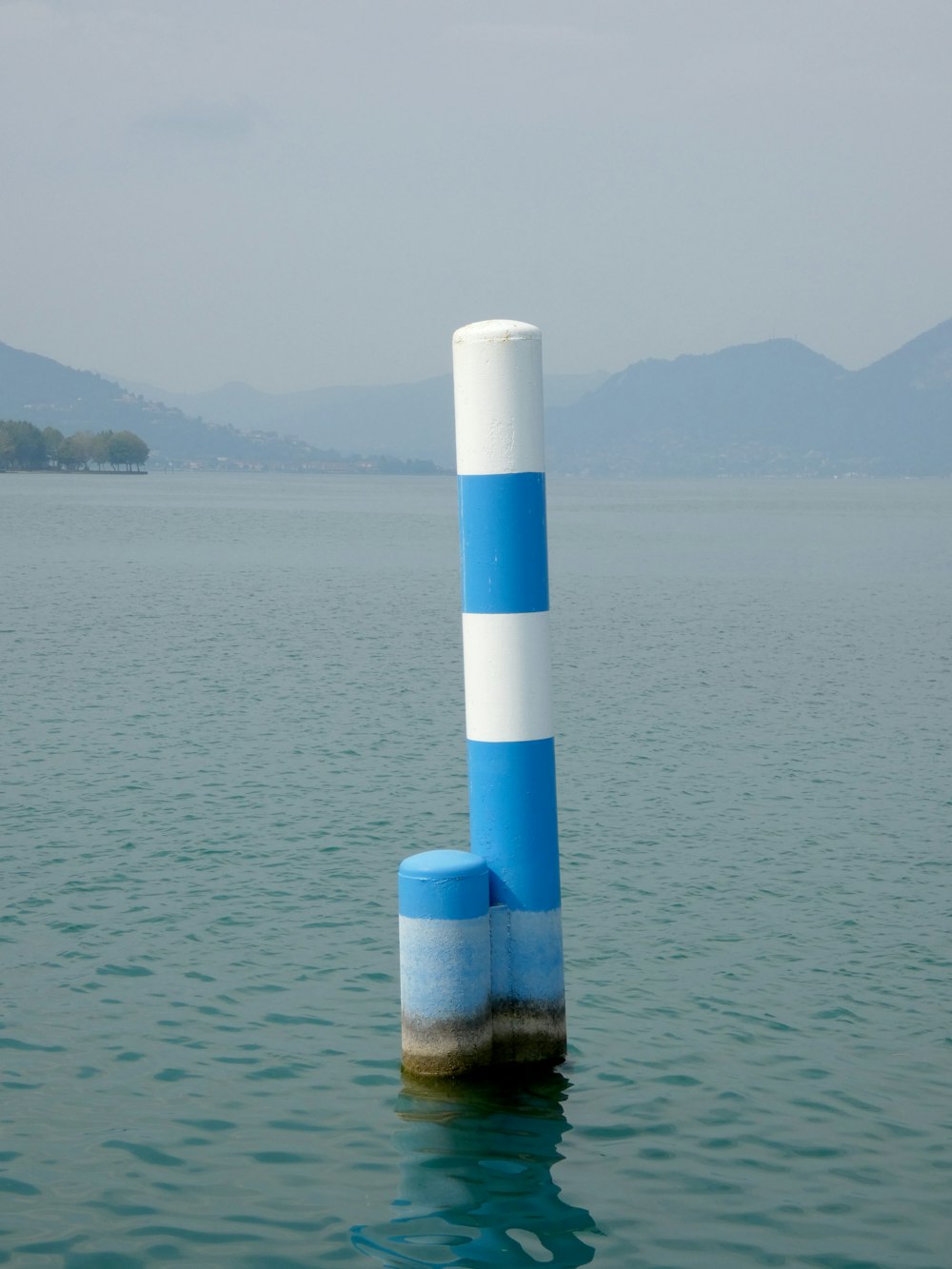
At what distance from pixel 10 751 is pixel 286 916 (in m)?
8.01

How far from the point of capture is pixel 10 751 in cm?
1798

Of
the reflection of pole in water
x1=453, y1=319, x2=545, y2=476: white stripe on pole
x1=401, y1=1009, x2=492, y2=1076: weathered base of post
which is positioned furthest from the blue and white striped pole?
the reflection of pole in water

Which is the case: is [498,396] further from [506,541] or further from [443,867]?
[443,867]

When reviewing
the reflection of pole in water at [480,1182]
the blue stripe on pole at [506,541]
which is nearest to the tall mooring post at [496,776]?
the blue stripe on pole at [506,541]

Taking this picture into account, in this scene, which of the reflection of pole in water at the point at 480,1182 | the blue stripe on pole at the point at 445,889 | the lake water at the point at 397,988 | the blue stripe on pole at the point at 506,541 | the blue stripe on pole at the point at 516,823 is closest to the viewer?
the reflection of pole in water at the point at 480,1182

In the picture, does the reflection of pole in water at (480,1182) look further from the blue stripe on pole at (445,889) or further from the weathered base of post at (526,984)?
the blue stripe on pole at (445,889)

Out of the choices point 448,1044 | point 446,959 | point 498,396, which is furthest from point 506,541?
point 448,1044

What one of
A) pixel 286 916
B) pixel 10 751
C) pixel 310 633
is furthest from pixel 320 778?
pixel 310 633

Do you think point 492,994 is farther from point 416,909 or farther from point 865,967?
point 865,967

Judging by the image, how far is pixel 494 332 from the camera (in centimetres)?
695

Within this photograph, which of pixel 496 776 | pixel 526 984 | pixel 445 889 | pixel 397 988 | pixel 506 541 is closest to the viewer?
pixel 445 889

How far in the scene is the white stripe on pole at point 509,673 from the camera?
7.13m

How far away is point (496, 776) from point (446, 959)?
0.87m

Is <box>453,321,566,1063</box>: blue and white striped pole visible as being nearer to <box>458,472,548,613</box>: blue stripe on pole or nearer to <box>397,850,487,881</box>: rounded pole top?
<box>458,472,548,613</box>: blue stripe on pole
